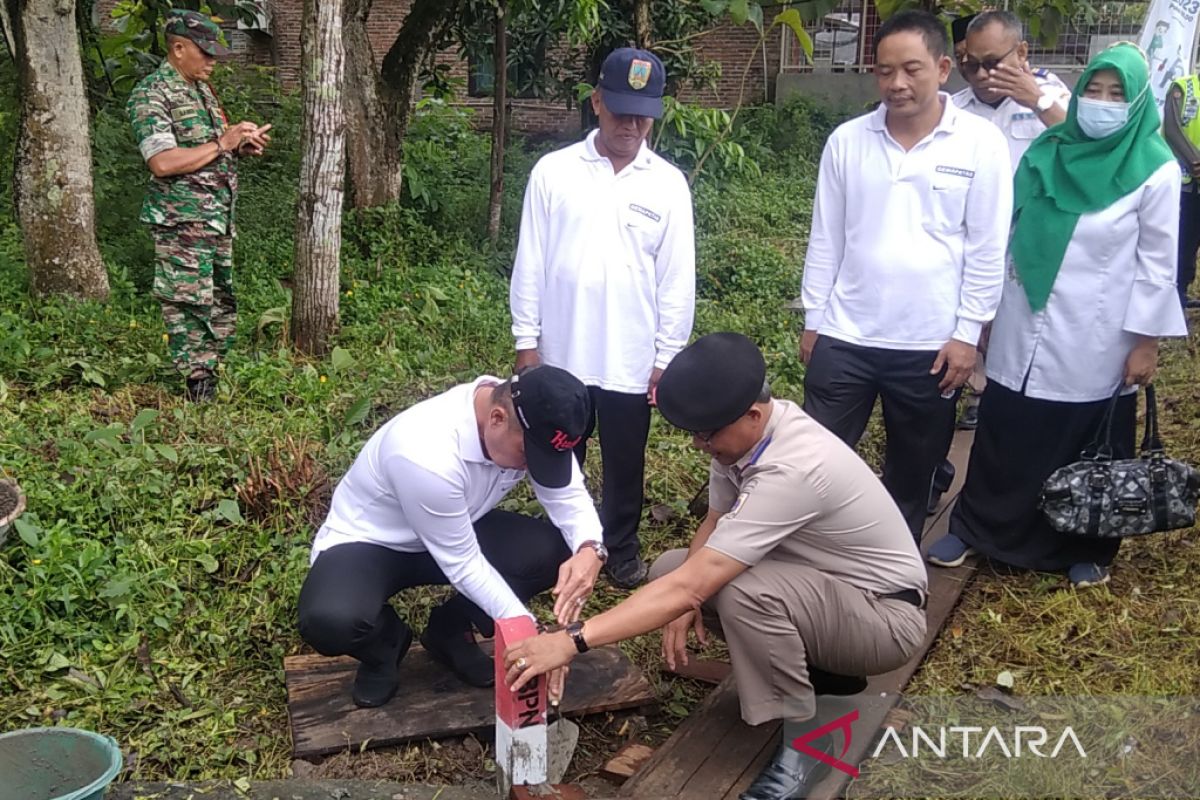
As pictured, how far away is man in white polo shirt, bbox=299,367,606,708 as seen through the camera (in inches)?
103

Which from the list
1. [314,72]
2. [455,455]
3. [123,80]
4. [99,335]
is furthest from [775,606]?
[123,80]

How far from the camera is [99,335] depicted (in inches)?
215

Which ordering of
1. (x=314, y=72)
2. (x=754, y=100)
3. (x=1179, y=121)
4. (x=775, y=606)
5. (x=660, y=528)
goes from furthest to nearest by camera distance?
(x=754, y=100)
(x=1179, y=121)
(x=314, y=72)
(x=660, y=528)
(x=775, y=606)

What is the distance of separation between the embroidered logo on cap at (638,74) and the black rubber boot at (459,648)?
71.2 inches

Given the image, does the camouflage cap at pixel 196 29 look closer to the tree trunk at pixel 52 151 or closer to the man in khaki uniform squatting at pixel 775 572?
the tree trunk at pixel 52 151

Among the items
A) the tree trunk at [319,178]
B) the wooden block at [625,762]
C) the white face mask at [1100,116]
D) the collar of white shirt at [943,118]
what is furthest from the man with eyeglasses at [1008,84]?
the tree trunk at [319,178]

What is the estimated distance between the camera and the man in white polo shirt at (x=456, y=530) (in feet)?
8.56

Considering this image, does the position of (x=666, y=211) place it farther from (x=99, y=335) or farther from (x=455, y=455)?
(x=99, y=335)

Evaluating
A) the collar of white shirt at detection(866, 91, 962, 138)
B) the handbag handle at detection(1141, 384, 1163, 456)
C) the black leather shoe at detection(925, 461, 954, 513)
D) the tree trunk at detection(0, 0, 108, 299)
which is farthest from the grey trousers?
the tree trunk at detection(0, 0, 108, 299)

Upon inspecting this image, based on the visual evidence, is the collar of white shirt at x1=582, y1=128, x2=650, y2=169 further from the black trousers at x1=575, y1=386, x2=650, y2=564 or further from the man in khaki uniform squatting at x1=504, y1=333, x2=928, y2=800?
→ the man in khaki uniform squatting at x1=504, y1=333, x2=928, y2=800

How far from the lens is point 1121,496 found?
3.49m

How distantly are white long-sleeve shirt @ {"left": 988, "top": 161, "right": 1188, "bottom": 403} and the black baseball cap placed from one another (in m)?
1.92

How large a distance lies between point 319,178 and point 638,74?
95.8 inches

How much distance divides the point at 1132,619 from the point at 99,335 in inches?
197
